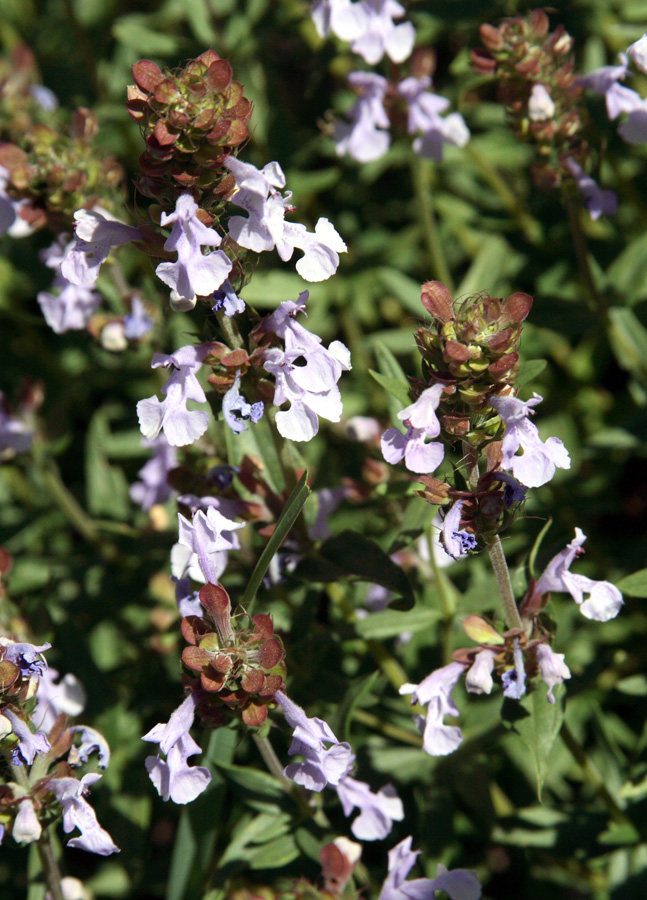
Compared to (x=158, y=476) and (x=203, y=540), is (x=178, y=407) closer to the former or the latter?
(x=203, y=540)

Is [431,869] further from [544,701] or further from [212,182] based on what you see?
[212,182]

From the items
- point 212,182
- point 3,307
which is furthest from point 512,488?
point 3,307

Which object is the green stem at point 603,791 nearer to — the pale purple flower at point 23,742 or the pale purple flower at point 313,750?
the pale purple flower at point 313,750

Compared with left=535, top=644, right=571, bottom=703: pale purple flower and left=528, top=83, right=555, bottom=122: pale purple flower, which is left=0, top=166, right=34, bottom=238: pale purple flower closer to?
left=528, top=83, right=555, bottom=122: pale purple flower

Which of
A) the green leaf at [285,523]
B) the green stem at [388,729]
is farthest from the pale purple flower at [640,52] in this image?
the green stem at [388,729]

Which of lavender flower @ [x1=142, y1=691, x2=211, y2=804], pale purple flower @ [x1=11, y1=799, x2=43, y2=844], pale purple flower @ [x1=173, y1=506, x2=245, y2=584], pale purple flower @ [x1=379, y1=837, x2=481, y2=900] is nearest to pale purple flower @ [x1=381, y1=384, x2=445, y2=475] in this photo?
pale purple flower @ [x1=173, y1=506, x2=245, y2=584]

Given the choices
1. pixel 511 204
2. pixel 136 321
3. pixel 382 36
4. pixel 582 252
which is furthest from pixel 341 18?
pixel 136 321

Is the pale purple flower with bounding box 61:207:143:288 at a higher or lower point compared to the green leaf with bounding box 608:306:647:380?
higher
